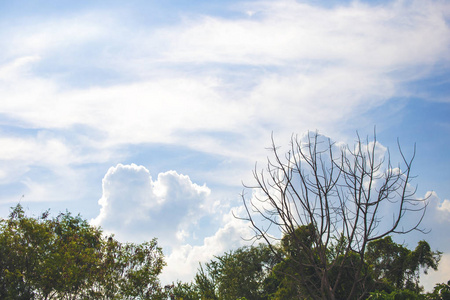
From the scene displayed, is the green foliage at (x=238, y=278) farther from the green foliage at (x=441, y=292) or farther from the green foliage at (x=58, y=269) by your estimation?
the green foliage at (x=441, y=292)

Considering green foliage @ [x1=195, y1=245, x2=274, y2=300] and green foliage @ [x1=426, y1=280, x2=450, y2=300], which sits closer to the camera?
green foliage @ [x1=426, y1=280, x2=450, y2=300]

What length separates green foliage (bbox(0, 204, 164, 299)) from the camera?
73.2 ft

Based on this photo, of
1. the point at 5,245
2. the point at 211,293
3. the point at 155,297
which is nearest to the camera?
the point at 5,245

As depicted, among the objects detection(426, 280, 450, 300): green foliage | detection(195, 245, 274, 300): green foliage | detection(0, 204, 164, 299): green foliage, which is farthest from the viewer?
detection(195, 245, 274, 300): green foliage

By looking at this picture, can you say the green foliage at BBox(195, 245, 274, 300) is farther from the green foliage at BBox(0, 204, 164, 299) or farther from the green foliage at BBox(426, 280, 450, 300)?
the green foliage at BBox(426, 280, 450, 300)

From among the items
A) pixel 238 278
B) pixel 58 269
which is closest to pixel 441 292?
pixel 58 269

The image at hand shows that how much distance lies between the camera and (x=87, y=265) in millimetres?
24297

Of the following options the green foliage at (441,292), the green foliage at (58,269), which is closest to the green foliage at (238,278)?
the green foliage at (58,269)

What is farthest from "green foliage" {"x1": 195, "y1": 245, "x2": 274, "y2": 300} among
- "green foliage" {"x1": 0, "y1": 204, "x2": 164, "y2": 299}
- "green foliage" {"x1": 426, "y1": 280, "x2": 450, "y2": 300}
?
"green foliage" {"x1": 426, "y1": 280, "x2": 450, "y2": 300}

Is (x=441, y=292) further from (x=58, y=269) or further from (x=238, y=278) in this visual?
(x=238, y=278)

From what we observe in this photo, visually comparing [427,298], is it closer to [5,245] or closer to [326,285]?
[326,285]

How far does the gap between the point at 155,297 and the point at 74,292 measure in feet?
16.4

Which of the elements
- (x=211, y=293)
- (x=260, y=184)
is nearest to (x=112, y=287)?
(x=211, y=293)

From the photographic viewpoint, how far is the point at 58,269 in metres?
22.8
